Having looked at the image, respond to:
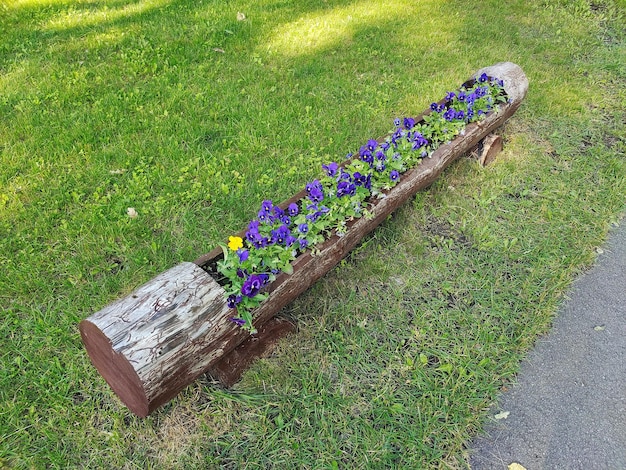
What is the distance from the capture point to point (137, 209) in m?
3.45

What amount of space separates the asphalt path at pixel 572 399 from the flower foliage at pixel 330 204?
51.2 inches

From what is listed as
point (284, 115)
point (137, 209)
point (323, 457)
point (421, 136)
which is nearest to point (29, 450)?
point (323, 457)

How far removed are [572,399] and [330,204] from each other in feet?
5.58

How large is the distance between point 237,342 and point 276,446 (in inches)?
21.1

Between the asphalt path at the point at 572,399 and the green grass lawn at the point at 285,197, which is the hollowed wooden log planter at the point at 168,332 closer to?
the green grass lawn at the point at 285,197

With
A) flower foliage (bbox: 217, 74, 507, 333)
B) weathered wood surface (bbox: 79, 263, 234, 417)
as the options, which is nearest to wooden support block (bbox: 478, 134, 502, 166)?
flower foliage (bbox: 217, 74, 507, 333)

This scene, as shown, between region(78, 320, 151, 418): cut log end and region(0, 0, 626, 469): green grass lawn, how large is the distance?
0.35m

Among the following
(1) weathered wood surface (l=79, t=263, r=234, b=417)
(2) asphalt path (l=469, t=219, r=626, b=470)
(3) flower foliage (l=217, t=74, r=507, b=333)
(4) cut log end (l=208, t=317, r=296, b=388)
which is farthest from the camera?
(4) cut log end (l=208, t=317, r=296, b=388)

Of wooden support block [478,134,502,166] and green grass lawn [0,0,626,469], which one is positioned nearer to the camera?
green grass lawn [0,0,626,469]

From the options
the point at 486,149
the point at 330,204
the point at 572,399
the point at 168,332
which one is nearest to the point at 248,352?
the point at 168,332

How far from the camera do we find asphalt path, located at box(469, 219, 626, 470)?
2.41m

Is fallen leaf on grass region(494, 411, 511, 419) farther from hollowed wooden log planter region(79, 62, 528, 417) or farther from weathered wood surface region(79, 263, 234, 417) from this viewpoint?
weathered wood surface region(79, 263, 234, 417)

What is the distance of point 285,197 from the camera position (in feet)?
11.8

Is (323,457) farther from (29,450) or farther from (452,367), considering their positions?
(29,450)
